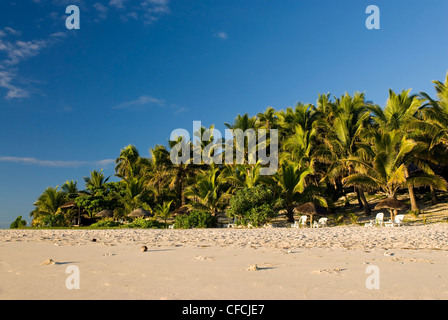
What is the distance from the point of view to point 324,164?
83.3 feet

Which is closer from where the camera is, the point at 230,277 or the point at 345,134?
the point at 230,277

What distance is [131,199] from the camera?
1044 inches

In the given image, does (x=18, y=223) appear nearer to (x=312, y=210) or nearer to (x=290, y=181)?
(x=290, y=181)

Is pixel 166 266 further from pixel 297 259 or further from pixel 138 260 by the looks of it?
pixel 297 259

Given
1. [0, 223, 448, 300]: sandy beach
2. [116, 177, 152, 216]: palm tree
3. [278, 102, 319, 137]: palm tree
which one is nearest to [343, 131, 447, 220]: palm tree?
[278, 102, 319, 137]: palm tree

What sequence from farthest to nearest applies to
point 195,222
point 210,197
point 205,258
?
1. point 210,197
2. point 195,222
3. point 205,258

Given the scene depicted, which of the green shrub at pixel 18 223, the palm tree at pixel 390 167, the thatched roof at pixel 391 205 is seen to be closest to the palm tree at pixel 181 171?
the green shrub at pixel 18 223

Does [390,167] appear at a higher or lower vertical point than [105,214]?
higher

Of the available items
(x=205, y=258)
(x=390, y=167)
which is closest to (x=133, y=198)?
(x=390, y=167)

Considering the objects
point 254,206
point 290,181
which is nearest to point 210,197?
point 254,206

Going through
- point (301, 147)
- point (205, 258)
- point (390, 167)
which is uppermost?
point (301, 147)

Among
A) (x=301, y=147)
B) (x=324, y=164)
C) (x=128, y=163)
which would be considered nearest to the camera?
(x=301, y=147)
